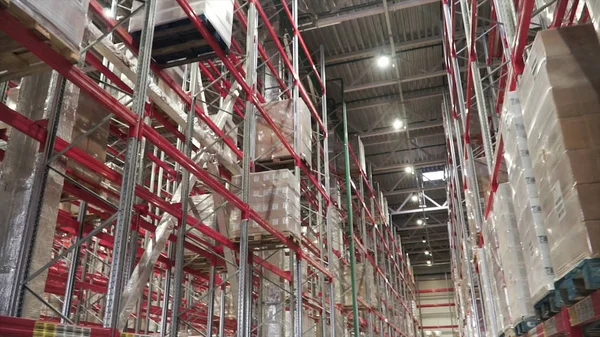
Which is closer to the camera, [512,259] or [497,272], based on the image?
[512,259]

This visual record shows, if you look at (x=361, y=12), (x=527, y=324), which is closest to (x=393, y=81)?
(x=361, y=12)

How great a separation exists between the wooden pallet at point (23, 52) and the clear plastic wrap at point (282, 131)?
5.97 meters

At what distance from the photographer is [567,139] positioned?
3068mm

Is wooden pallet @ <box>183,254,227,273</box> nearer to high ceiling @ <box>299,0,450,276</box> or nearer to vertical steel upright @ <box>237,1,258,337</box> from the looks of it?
vertical steel upright @ <box>237,1,258,337</box>

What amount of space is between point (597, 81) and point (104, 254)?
1201cm

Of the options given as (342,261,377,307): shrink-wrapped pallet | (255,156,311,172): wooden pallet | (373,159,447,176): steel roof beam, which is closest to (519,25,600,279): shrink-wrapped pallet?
(255,156,311,172): wooden pallet

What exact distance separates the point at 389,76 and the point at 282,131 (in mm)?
7641

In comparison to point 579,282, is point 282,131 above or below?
above

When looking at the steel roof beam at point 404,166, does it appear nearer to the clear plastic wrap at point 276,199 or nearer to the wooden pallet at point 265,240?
the wooden pallet at point 265,240

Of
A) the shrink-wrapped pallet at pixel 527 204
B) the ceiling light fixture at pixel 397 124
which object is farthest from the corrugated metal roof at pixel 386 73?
the shrink-wrapped pallet at pixel 527 204

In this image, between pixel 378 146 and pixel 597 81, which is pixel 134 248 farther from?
pixel 378 146

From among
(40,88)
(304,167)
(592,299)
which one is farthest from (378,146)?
(592,299)

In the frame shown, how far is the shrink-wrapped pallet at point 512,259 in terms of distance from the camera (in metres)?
4.88

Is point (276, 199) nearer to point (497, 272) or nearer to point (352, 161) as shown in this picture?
point (497, 272)
